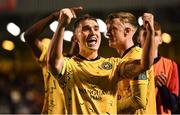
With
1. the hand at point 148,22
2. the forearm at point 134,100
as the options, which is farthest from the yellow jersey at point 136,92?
the hand at point 148,22

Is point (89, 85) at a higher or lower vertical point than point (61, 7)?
lower

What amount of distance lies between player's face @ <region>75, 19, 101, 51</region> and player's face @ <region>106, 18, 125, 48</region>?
1.8 inches

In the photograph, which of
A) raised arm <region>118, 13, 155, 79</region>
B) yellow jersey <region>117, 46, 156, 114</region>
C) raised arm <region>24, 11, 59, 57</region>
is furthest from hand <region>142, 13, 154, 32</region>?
raised arm <region>24, 11, 59, 57</region>

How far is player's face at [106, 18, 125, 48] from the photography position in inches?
50.4

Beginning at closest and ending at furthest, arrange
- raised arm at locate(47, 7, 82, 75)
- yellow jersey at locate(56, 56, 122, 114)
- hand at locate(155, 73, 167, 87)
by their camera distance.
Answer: raised arm at locate(47, 7, 82, 75) < yellow jersey at locate(56, 56, 122, 114) < hand at locate(155, 73, 167, 87)

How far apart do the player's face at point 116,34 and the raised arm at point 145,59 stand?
0.07 meters

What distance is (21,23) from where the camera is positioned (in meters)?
1.50

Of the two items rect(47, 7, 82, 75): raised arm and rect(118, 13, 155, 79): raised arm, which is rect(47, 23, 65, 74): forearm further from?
rect(118, 13, 155, 79): raised arm

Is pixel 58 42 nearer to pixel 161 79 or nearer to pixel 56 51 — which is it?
pixel 56 51

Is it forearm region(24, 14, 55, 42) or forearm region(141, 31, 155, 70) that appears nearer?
forearm region(141, 31, 155, 70)

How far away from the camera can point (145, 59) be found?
45.8 inches

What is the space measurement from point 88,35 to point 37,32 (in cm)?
15

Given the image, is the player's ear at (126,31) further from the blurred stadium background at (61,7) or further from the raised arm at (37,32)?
the raised arm at (37,32)

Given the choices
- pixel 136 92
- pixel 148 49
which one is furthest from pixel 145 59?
pixel 136 92
